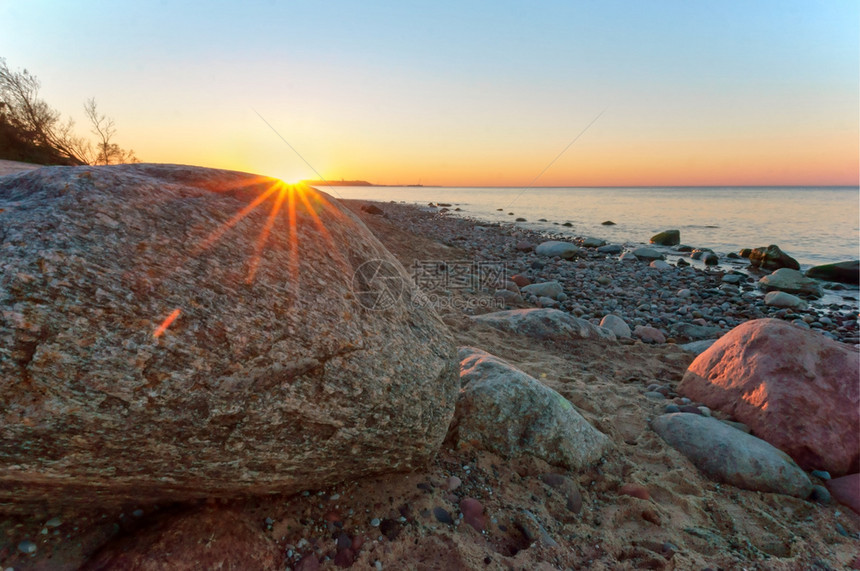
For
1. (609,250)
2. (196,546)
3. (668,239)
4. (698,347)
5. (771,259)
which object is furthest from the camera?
(668,239)

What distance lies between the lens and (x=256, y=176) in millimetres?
2752

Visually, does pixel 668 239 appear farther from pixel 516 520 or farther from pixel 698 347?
pixel 516 520

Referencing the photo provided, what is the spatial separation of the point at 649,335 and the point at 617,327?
59 centimetres

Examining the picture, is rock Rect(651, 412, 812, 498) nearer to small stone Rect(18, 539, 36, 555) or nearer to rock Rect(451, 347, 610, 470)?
rock Rect(451, 347, 610, 470)

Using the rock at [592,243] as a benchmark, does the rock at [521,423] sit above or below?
below

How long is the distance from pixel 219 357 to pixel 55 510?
1119 mm

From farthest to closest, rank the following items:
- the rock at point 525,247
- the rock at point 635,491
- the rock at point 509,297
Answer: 1. the rock at point 525,247
2. the rock at point 509,297
3. the rock at point 635,491

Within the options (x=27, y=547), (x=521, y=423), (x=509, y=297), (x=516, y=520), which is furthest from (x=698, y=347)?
(x=27, y=547)

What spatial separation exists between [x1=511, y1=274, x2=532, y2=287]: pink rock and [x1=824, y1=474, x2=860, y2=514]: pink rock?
7515mm

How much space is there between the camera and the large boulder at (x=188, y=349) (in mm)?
1503

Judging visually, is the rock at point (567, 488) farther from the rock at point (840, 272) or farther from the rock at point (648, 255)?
the rock at point (840, 272)

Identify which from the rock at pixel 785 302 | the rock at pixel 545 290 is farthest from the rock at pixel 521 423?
the rock at pixel 785 302

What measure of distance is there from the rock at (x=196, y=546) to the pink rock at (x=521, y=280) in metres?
9.39

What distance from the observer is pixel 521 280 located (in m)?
10.9
